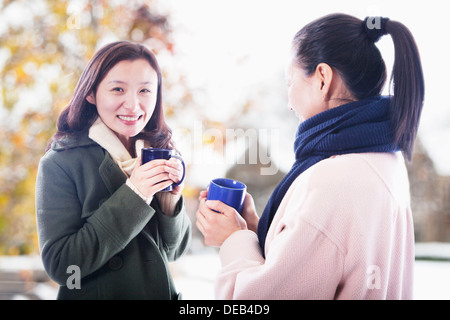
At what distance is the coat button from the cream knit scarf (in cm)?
22

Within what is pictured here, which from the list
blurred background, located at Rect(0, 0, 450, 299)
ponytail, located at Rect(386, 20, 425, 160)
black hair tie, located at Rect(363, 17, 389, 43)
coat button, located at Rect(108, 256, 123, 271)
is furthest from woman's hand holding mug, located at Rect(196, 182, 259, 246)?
blurred background, located at Rect(0, 0, 450, 299)

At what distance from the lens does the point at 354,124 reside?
3.10 feet

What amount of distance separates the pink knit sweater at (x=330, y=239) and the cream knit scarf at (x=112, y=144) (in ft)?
1.30

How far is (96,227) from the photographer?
3.25 feet

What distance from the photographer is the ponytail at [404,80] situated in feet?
3.10

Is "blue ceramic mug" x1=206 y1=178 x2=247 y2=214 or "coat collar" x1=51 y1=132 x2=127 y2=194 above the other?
"coat collar" x1=51 y1=132 x2=127 y2=194

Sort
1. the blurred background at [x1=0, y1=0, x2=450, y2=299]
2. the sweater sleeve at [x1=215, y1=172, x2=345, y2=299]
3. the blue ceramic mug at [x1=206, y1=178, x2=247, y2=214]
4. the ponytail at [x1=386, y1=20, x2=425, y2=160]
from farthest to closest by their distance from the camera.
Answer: the blurred background at [x1=0, y1=0, x2=450, y2=299] < the blue ceramic mug at [x1=206, y1=178, x2=247, y2=214] < the ponytail at [x1=386, y1=20, x2=425, y2=160] < the sweater sleeve at [x1=215, y1=172, x2=345, y2=299]

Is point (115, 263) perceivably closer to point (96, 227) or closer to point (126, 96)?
point (96, 227)

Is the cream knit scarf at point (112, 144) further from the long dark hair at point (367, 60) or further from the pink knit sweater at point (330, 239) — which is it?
the long dark hair at point (367, 60)

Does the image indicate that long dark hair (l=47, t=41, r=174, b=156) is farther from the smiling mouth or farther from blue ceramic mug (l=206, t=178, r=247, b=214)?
blue ceramic mug (l=206, t=178, r=247, b=214)

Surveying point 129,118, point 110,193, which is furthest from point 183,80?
point 110,193

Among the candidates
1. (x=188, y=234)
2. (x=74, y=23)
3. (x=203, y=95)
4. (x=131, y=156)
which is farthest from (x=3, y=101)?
(x=188, y=234)

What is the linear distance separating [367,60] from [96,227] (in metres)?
0.75

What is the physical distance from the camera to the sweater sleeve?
840mm
